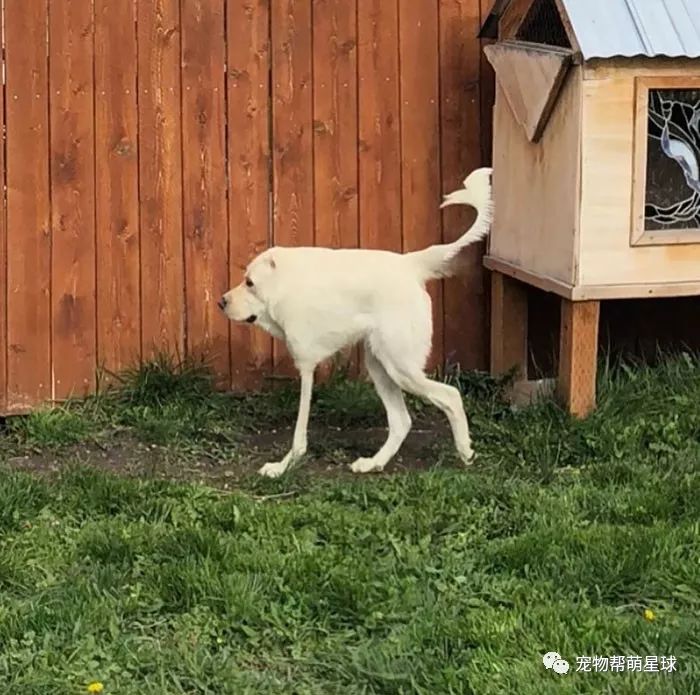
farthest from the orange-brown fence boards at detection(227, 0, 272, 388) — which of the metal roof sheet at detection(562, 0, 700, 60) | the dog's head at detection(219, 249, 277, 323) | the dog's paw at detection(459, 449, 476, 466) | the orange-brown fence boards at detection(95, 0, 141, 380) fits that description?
the metal roof sheet at detection(562, 0, 700, 60)

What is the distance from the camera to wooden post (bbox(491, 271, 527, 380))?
664cm

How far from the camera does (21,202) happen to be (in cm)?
621

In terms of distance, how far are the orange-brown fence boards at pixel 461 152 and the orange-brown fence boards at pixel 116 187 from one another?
1463 millimetres

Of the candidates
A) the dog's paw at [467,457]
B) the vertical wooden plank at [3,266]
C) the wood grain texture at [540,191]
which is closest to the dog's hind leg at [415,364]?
the dog's paw at [467,457]

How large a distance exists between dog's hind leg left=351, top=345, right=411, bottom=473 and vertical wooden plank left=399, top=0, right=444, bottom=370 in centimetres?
106

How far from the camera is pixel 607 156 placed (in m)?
5.69

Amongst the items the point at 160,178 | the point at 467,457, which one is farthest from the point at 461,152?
the point at 467,457

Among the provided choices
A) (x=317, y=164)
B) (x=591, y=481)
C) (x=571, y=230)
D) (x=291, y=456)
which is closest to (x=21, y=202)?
(x=317, y=164)

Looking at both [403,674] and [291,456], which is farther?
[291,456]

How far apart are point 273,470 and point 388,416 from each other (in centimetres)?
58

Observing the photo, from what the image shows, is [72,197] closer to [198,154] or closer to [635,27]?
[198,154]

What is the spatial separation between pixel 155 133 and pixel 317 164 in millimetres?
758

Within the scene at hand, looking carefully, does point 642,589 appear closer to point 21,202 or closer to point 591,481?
point 591,481

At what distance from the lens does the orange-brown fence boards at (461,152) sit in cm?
662
